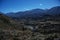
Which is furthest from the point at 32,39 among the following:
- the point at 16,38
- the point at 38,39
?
the point at 16,38

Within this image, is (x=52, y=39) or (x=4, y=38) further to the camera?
(x=52, y=39)

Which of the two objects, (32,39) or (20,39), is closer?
(20,39)

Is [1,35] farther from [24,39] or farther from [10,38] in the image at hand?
[24,39]

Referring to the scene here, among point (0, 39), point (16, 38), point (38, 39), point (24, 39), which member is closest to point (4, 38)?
point (0, 39)

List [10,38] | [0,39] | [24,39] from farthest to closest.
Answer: [24,39], [10,38], [0,39]

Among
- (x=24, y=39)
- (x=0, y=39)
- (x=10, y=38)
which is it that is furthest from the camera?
(x=24, y=39)

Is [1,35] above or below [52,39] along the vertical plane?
above

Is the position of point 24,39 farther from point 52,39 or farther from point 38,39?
point 52,39

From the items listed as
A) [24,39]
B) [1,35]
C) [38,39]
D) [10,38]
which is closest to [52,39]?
[38,39]
